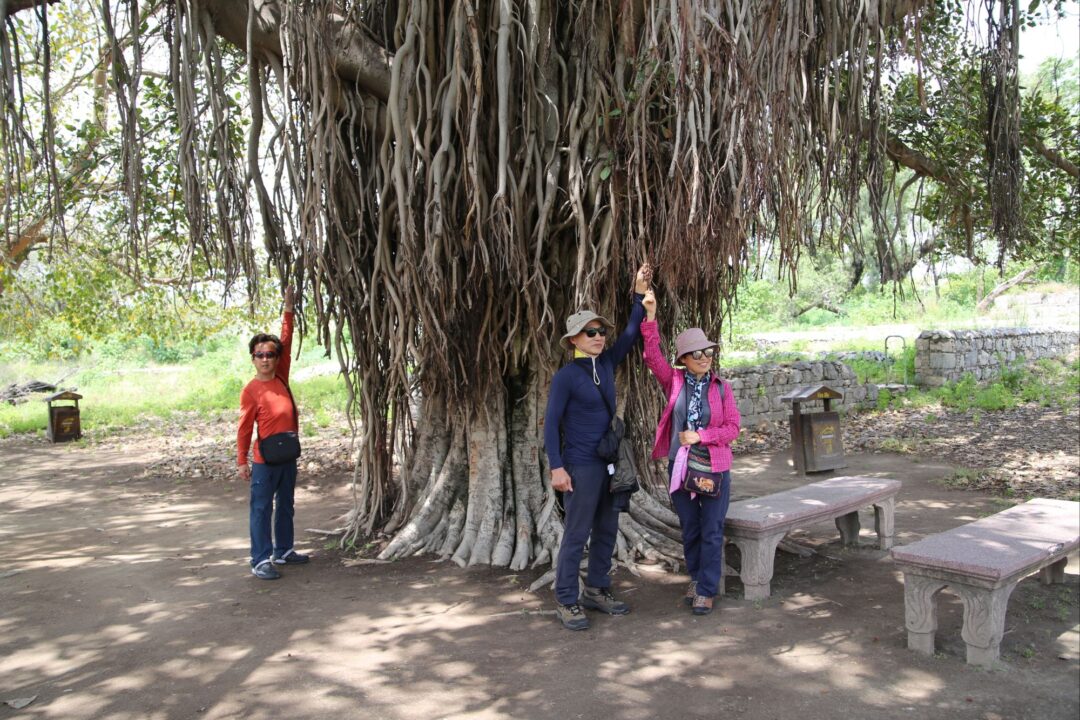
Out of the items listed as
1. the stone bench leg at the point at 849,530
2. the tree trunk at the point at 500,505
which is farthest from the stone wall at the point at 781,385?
the tree trunk at the point at 500,505

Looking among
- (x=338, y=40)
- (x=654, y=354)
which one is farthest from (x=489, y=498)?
(x=338, y=40)

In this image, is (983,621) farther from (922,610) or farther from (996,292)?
(996,292)

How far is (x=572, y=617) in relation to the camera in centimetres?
402

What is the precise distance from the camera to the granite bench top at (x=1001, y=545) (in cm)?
340

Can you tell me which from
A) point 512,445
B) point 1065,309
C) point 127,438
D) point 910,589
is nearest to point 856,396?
point 512,445

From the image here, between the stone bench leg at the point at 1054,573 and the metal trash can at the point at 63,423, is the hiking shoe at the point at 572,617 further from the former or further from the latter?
the metal trash can at the point at 63,423

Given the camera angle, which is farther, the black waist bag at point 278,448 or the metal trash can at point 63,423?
the metal trash can at point 63,423

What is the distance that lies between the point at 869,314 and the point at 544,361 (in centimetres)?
2185

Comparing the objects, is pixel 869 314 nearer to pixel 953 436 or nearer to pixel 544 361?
pixel 953 436

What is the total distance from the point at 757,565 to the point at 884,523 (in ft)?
4.46

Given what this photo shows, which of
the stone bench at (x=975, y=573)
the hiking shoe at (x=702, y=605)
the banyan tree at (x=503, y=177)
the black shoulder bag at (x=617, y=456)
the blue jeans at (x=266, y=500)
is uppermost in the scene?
the banyan tree at (x=503, y=177)

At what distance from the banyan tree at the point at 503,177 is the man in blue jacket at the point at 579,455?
494 mm

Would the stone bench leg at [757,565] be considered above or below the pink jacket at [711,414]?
below

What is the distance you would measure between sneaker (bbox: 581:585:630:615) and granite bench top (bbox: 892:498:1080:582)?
1.33m
